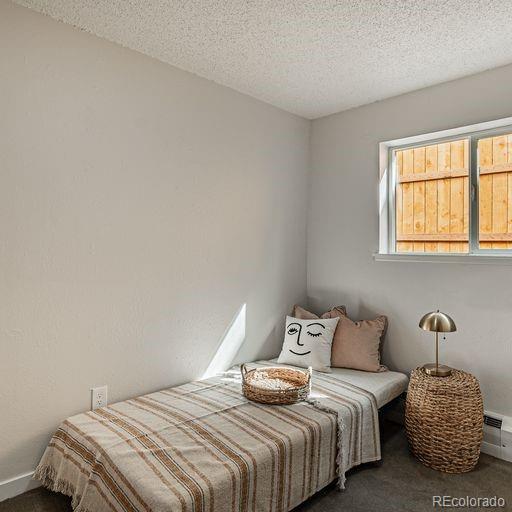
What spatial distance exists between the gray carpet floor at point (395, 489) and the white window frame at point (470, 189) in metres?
1.23

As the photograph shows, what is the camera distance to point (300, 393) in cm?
227

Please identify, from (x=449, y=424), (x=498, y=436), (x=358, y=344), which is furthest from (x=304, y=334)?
(x=498, y=436)

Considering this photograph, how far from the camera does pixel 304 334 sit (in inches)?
117

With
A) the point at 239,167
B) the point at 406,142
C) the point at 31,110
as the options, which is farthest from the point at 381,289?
the point at 31,110

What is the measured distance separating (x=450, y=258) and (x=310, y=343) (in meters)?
1.10

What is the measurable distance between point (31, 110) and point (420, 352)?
109 inches

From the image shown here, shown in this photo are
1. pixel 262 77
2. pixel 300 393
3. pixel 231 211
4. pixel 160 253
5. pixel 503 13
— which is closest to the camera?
pixel 503 13

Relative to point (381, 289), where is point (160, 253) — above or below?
above

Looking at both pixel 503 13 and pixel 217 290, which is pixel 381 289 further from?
Result: pixel 503 13

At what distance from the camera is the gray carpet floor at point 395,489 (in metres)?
1.94

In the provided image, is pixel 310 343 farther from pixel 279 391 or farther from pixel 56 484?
pixel 56 484

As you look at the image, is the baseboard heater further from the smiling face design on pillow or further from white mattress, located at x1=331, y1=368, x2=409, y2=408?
the smiling face design on pillow

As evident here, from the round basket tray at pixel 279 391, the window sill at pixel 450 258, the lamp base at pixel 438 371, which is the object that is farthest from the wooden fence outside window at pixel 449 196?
the round basket tray at pixel 279 391

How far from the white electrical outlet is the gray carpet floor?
437 mm
